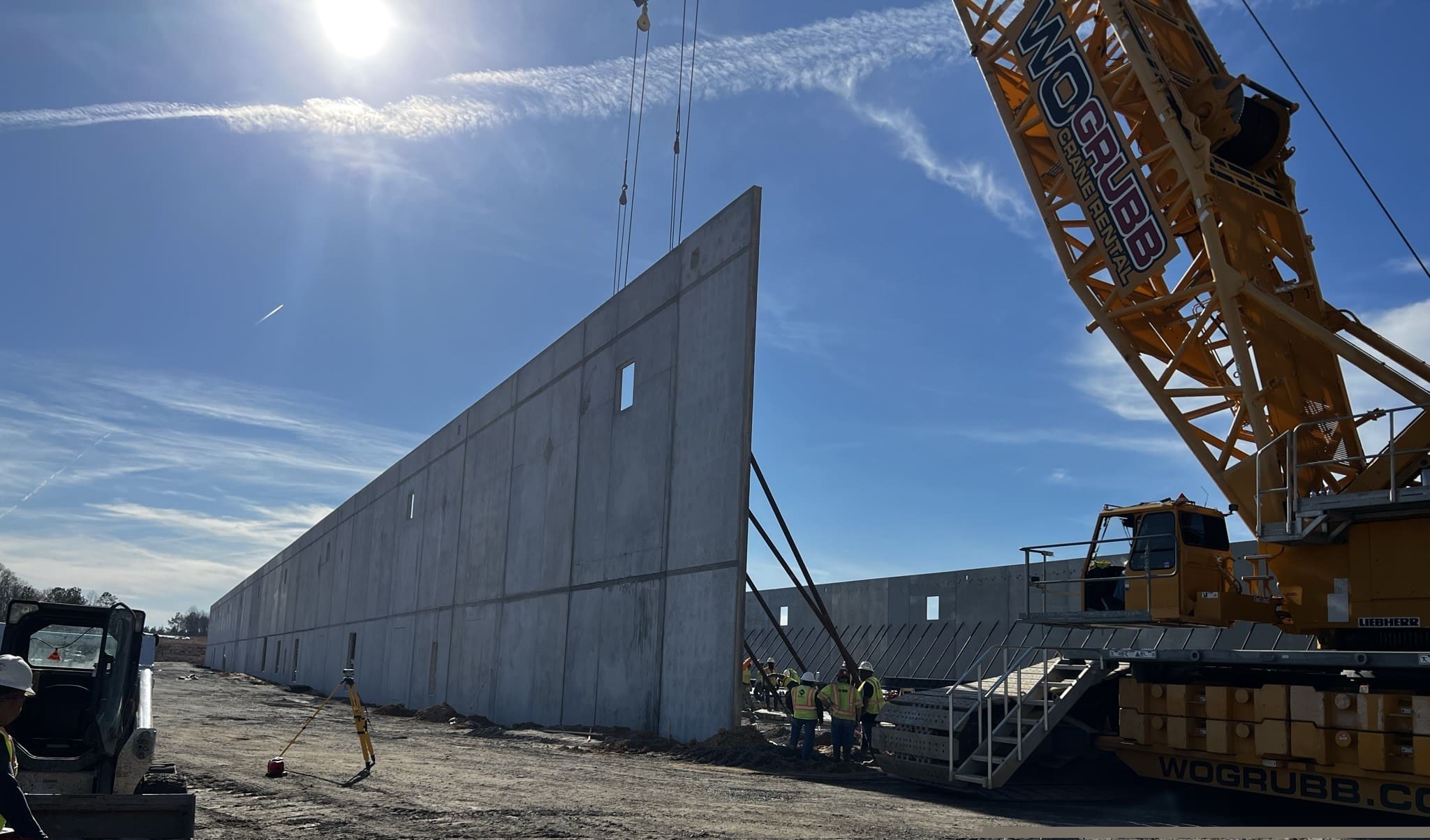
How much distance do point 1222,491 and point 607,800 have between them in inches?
337

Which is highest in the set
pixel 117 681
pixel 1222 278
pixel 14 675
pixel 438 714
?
pixel 1222 278

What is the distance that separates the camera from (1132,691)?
12.8m

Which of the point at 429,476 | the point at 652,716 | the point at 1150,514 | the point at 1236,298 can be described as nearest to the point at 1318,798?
the point at 1150,514

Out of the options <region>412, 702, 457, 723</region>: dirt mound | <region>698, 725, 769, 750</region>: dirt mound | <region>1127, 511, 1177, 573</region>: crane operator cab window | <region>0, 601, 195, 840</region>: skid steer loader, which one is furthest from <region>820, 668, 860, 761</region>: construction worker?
<region>412, 702, 457, 723</region>: dirt mound

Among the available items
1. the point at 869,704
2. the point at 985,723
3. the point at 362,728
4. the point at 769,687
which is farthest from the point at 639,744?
the point at 985,723

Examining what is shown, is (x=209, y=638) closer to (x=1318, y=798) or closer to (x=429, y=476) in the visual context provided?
(x=429, y=476)

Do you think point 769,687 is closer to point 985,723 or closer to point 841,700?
point 841,700

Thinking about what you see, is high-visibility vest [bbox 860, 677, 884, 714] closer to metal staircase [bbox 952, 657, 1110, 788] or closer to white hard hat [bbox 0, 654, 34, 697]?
metal staircase [bbox 952, 657, 1110, 788]

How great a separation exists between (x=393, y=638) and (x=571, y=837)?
102 ft

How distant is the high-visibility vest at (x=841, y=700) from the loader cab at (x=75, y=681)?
10149 millimetres

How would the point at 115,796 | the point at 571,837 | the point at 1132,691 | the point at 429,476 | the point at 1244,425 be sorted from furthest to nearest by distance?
the point at 429,476, the point at 1244,425, the point at 1132,691, the point at 571,837, the point at 115,796

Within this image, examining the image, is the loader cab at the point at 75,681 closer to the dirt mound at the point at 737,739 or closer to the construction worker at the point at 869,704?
the dirt mound at the point at 737,739

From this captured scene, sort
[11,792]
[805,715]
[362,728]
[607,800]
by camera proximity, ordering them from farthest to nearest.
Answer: [805,715] < [362,728] < [607,800] < [11,792]

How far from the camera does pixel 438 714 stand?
28484mm
